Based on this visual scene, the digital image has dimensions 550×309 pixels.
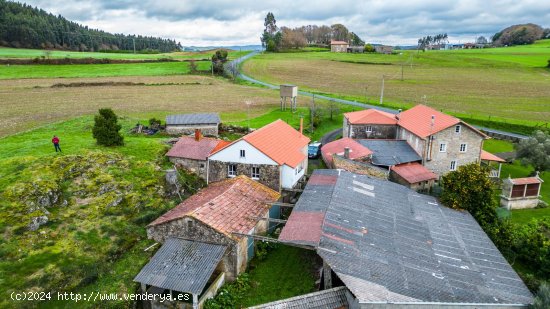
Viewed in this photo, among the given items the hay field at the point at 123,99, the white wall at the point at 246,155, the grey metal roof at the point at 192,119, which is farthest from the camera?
the hay field at the point at 123,99

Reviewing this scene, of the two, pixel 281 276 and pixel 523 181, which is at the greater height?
pixel 523 181

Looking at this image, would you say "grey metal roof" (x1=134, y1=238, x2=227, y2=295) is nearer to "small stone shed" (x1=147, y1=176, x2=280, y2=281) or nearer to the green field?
"small stone shed" (x1=147, y1=176, x2=280, y2=281)

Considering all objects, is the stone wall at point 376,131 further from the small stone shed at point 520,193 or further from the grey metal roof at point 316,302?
the grey metal roof at point 316,302

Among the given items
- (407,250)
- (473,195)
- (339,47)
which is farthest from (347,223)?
(339,47)

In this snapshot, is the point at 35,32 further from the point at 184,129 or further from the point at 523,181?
the point at 523,181

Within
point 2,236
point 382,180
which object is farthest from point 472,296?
point 2,236

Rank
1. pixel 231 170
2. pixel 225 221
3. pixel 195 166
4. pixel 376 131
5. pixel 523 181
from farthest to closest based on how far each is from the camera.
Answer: pixel 376 131 → pixel 195 166 → pixel 231 170 → pixel 523 181 → pixel 225 221

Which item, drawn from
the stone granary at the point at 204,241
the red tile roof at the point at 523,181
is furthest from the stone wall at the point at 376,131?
the stone granary at the point at 204,241
